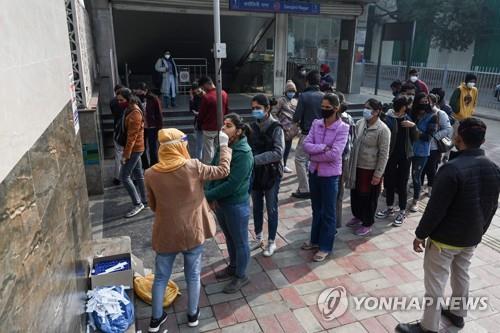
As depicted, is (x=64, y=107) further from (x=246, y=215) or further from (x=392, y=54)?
(x=392, y=54)

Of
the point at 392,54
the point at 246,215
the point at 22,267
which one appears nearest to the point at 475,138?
the point at 246,215

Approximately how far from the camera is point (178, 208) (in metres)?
2.98

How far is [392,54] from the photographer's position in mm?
29703

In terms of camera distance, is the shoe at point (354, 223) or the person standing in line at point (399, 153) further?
the shoe at point (354, 223)

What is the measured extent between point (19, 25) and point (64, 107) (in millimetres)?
1271

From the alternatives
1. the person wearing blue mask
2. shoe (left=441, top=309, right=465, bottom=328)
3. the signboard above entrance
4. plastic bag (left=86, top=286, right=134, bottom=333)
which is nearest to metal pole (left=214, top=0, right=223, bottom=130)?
the person wearing blue mask

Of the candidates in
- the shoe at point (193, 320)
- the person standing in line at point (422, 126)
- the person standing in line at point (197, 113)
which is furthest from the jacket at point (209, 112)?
the shoe at point (193, 320)

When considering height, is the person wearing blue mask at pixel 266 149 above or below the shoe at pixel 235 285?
above

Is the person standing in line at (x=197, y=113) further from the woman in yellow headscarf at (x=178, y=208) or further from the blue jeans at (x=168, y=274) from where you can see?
the blue jeans at (x=168, y=274)

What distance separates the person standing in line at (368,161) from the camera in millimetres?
4535

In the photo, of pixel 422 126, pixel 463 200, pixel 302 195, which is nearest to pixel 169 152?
pixel 463 200

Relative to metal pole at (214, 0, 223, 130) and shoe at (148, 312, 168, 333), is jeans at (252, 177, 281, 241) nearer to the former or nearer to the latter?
shoe at (148, 312, 168, 333)

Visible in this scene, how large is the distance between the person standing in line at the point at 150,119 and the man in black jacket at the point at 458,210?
16.1ft

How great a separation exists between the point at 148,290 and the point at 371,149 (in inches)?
115
